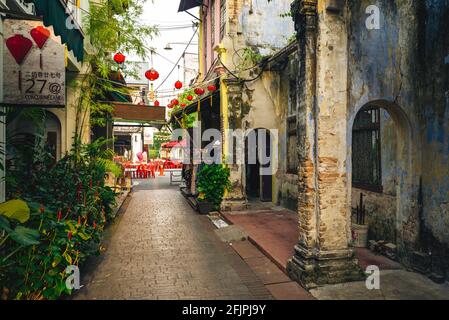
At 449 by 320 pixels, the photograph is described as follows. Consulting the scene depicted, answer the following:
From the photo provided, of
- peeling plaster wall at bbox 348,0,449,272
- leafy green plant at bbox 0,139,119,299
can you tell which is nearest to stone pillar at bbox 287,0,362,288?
peeling plaster wall at bbox 348,0,449,272

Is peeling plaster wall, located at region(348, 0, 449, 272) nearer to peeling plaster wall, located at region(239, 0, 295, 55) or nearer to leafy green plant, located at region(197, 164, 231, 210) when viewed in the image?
leafy green plant, located at region(197, 164, 231, 210)


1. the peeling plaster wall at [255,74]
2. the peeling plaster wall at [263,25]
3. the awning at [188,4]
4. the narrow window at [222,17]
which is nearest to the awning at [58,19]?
the peeling plaster wall at [255,74]

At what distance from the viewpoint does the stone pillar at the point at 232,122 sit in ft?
35.8

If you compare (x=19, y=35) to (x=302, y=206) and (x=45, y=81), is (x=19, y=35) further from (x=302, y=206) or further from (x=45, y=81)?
(x=302, y=206)

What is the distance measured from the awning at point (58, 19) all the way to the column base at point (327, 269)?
16.1ft

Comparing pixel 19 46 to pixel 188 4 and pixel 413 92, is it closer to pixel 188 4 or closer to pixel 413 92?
pixel 413 92

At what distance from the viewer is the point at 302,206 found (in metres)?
5.17

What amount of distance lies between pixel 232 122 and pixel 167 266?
20.1 ft

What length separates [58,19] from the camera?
462 centimetres

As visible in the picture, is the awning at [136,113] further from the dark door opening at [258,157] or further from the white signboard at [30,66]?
the white signboard at [30,66]

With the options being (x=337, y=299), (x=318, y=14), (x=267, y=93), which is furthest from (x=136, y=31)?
(x=337, y=299)

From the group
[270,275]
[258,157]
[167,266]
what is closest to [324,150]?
[270,275]

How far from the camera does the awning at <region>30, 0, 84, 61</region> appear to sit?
14.0 ft

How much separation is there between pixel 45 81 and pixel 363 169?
6131 mm
